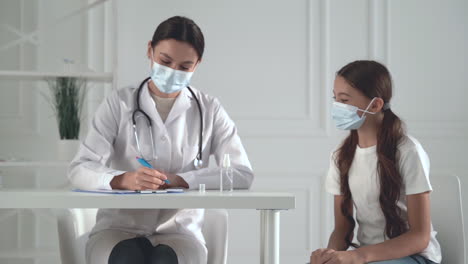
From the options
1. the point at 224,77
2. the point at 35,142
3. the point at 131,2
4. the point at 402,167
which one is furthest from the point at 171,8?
the point at 402,167

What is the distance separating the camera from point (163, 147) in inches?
85.7

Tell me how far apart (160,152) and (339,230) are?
624mm

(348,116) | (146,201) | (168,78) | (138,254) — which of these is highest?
(168,78)

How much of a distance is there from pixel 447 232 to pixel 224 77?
6.42ft

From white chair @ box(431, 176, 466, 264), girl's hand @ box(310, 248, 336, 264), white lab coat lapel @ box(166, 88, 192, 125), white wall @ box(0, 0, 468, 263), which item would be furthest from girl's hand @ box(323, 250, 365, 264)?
white wall @ box(0, 0, 468, 263)

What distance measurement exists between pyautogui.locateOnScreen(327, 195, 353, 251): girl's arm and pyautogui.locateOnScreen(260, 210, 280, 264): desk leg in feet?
1.21

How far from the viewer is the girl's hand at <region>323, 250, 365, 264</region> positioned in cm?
183

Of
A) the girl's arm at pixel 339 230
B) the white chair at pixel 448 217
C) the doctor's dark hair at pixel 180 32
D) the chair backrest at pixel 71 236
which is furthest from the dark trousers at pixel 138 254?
the white chair at pixel 448 217

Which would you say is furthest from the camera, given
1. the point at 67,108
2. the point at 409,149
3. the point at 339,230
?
the point at 67,108

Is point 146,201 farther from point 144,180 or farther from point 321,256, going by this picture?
point 321,256

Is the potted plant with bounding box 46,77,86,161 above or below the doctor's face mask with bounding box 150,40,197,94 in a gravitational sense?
below

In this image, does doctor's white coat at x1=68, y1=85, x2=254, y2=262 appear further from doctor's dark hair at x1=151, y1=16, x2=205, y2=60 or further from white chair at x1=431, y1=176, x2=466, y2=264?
white chair at x1=431, y1=176, x2=466, y2=264

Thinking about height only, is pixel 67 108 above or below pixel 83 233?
above

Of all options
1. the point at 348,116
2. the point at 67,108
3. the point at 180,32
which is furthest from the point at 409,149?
the point at 67,108
